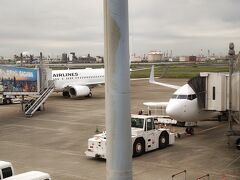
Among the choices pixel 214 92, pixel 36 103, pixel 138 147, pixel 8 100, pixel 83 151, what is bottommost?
pixel 83 151

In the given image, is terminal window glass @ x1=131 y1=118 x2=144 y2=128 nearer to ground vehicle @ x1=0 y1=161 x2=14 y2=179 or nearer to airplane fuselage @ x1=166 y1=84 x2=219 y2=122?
airplane fuselage @ x1=166 y1=84 x2=219 y2=122

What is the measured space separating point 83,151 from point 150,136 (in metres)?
4.09

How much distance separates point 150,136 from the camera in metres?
21.6

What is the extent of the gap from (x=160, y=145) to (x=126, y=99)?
698 inches

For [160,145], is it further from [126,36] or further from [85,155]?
[126,36]

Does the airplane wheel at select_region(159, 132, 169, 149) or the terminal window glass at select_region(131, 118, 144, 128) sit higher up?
the terminal window glass at select_region(131, 118, 144, 128)

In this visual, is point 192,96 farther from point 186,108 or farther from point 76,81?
point 76,81

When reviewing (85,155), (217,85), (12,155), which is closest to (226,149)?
(217,85)

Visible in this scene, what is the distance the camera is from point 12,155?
71.2ft

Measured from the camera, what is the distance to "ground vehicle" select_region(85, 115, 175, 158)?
19.9 m

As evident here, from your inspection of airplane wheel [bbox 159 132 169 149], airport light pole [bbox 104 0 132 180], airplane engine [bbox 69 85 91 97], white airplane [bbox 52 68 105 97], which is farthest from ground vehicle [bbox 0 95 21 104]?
airport light pole [bbox 104 0 132 180]

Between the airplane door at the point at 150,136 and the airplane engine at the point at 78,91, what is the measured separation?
29920 mm

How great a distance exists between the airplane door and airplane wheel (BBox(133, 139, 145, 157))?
0.43m

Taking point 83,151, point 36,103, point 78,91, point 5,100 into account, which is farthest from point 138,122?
point 5,100
